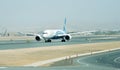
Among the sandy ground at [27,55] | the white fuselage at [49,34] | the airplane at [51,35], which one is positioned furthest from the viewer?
the airplane at [51,35]

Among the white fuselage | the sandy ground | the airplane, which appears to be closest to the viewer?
the sandy ground

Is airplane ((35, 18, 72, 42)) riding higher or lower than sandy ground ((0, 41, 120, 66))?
higher

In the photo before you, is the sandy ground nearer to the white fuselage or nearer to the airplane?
the white fuselage

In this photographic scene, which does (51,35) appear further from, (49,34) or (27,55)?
(27,55)

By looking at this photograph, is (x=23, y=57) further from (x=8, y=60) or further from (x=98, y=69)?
(x=98, y=69)

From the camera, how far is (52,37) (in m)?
132

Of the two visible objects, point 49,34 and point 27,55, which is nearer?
point 27,55

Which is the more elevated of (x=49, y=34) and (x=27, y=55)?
(x=49, y=34)

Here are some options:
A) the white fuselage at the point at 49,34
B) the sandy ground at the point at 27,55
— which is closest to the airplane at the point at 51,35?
the white fuselage at the point at 49,34

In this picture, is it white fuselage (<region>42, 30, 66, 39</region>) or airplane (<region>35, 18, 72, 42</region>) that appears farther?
airplane (<region>35, 18, 72, 42</region>)

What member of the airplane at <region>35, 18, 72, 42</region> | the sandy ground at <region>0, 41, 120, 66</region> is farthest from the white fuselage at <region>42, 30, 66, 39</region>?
the sandy ground at <region>0, 41, 120, 66</region>

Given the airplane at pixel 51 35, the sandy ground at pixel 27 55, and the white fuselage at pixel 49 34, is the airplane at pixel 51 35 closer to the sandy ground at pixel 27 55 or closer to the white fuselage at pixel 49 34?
the white fuselage at pixel 49 34

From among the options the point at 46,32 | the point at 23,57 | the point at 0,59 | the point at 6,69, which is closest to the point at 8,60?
the point at 0,59

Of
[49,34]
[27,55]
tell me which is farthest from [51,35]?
[27,55]
